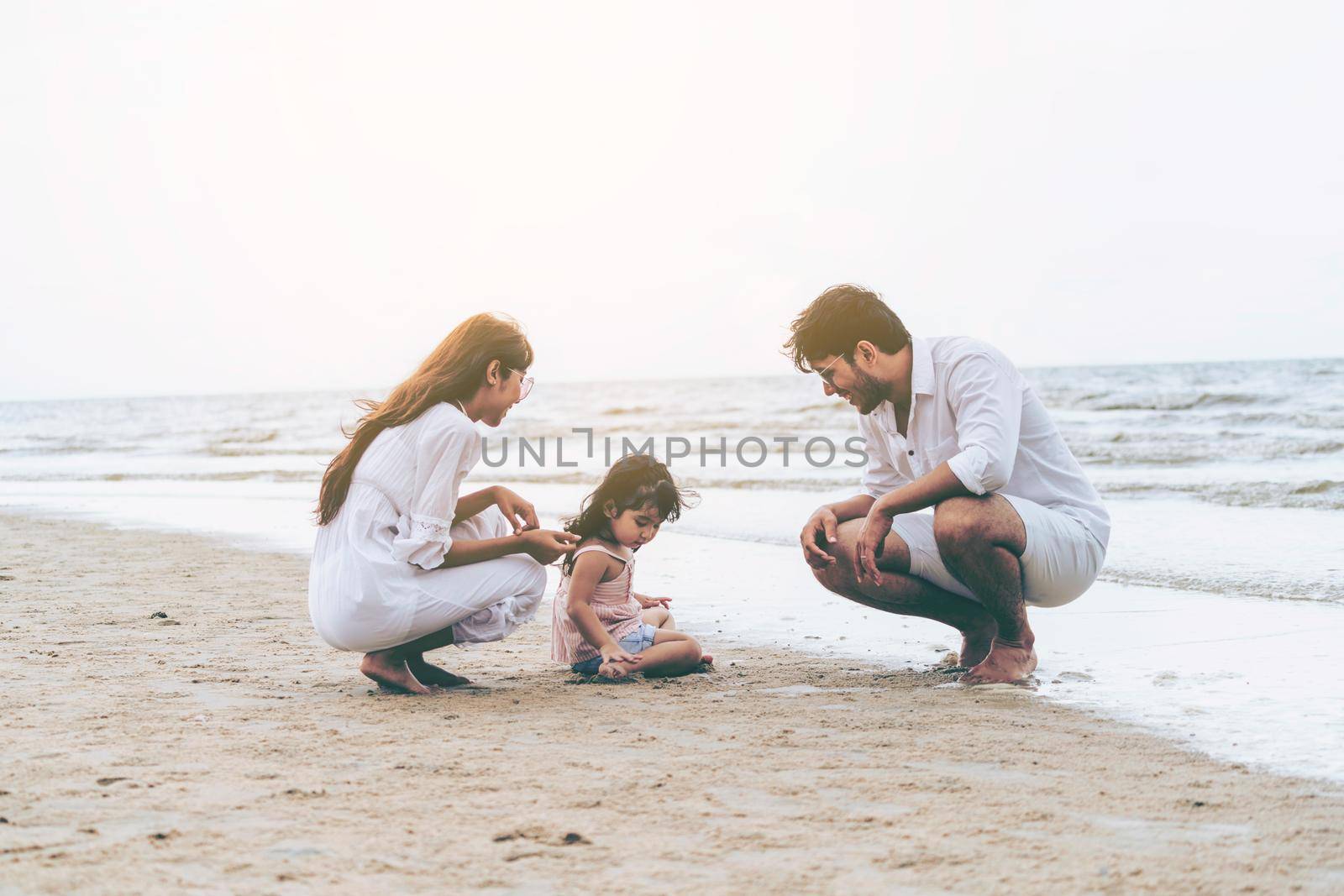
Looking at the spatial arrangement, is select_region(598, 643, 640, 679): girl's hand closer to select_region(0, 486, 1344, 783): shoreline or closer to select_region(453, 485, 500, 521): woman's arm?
select_region(453, 485, 500, 521): woman's arm

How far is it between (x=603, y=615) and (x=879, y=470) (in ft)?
3.62

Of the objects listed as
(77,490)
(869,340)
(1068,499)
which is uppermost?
(869,340)

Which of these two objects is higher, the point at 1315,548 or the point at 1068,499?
the point at 1068,499

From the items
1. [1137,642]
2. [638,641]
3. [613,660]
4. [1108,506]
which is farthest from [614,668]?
[1108,506]

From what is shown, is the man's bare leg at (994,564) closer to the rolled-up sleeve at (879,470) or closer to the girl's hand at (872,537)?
the girl's hand at (872,537)

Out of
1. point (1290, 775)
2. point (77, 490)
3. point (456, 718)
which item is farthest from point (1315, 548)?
point (77, 490)

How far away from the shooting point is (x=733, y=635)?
4.77m

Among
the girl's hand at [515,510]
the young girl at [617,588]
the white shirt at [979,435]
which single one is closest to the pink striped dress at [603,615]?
the young girl at [617,588]

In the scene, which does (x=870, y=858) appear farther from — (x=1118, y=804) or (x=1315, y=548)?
(x=1315, y=548)

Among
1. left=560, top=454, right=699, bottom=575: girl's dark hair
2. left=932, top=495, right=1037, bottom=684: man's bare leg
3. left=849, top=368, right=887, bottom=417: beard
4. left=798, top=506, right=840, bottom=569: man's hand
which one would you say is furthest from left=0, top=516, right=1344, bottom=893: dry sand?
left=849, top=368, right=887, bottom=417: beard

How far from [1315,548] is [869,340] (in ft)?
13.7

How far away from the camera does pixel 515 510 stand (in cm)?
378

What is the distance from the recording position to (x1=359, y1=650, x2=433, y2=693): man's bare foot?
360cm

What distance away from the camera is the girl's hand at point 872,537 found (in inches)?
143
